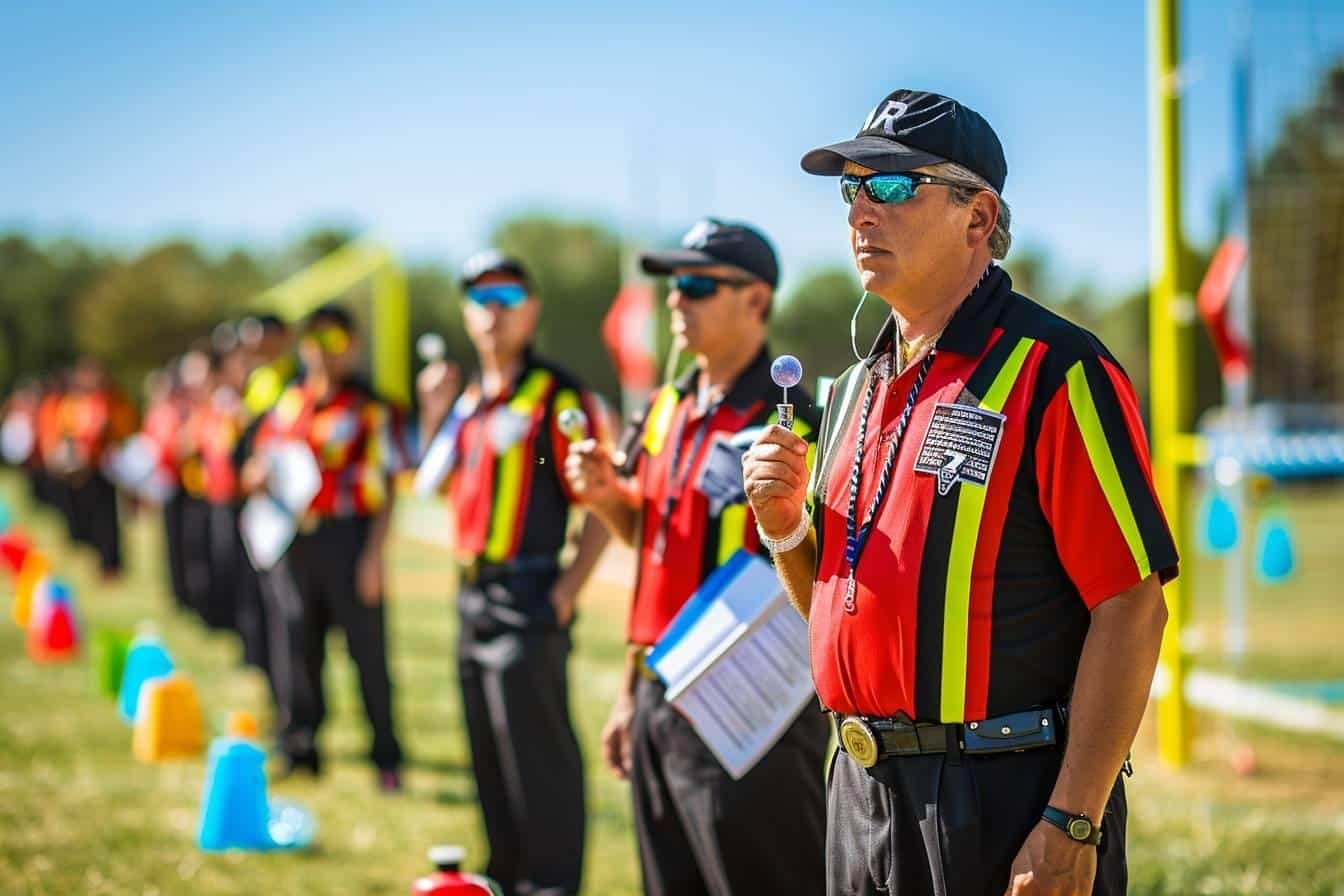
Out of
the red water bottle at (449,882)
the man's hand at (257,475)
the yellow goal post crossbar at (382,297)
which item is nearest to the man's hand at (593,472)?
the red water bottle at (449,882)

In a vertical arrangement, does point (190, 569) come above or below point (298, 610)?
below

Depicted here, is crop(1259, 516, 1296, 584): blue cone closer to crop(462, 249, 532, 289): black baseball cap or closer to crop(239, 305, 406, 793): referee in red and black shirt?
crop(239, 305, 406, 793): referee in red and black shirt

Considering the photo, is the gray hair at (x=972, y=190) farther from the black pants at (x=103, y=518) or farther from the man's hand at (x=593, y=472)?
the black pants at (x=103, y=518)

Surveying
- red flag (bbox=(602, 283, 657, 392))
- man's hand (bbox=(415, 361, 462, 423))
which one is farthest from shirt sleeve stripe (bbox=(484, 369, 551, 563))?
red flag (bbox=(602, 283, 657, 392))

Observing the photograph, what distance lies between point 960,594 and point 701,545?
1.59 metres

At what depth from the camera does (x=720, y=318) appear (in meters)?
4.46

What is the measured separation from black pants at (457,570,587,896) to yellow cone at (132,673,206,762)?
3534mm

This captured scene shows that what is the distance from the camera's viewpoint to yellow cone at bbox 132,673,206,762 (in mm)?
8664

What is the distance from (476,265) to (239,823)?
2660 mm

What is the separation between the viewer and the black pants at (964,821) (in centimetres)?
271

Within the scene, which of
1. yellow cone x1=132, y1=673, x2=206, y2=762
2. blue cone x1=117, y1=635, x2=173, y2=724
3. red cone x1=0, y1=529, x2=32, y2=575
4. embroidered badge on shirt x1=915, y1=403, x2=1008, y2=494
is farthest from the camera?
red cone x1=0, y1=529, x2=32, y2=575

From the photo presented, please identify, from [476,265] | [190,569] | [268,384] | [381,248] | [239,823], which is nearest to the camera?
[476,265]

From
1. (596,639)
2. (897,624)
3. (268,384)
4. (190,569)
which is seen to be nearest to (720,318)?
(897,624)

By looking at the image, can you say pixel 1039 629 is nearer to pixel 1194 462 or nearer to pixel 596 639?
pixel 1194 462
